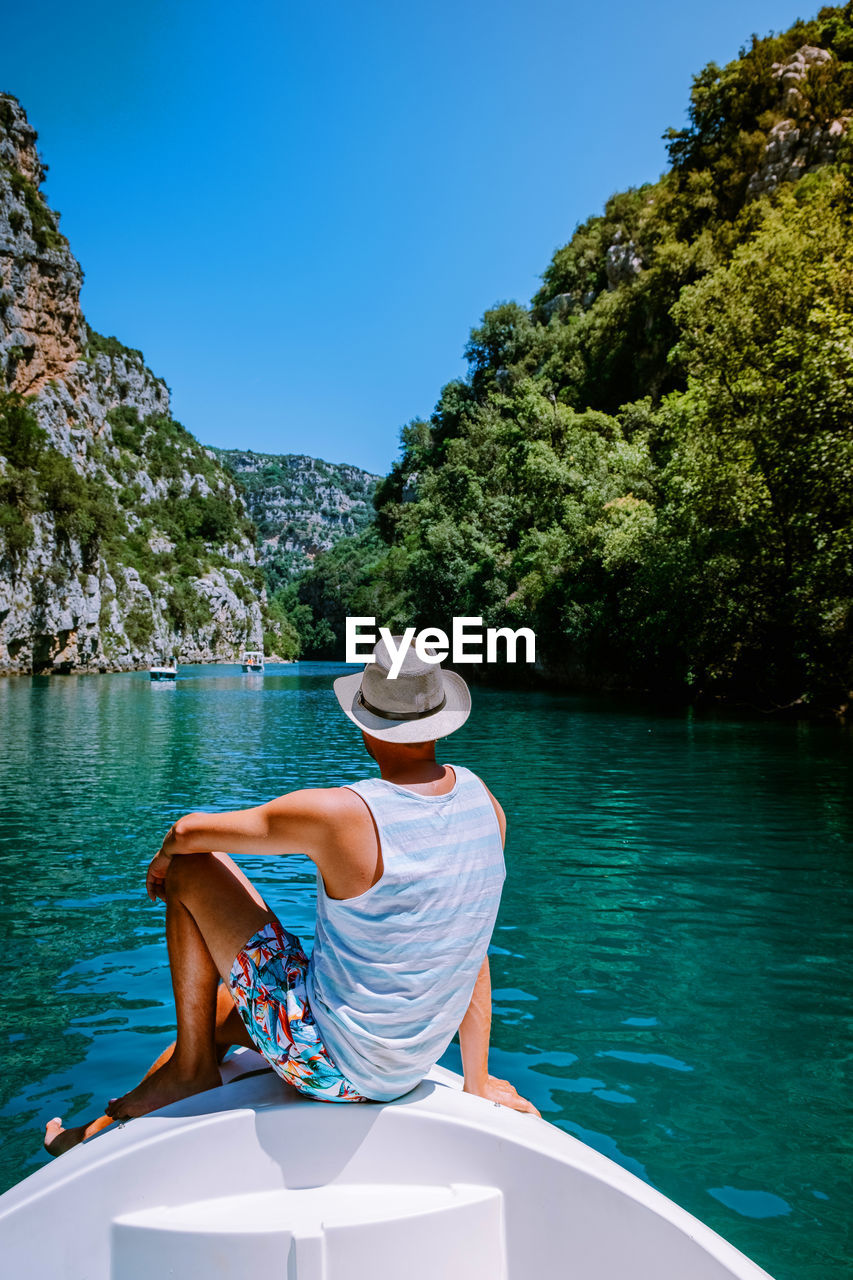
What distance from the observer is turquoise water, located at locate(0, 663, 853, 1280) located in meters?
3.10

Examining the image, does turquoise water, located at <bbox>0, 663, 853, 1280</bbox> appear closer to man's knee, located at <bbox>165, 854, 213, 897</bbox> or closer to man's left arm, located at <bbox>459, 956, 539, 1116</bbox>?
man's left arm, located at <bbox>459, 956, 539, 1116</bbox>

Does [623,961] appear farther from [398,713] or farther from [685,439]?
[685,439]

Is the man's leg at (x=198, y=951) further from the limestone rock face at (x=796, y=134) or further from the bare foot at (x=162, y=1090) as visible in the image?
the limestone rock face at (x=796, y=134)

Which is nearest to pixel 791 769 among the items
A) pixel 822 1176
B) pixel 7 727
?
pixel 822 1176

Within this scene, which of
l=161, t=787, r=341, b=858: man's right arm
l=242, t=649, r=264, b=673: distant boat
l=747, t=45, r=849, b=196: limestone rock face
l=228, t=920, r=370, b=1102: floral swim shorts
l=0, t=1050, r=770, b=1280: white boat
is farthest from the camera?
l=242, t=649, r=264, b=673: distant boat

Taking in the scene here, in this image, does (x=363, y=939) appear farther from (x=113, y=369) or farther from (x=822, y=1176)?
(x=113, y=369)

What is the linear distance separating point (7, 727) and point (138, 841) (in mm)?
13493

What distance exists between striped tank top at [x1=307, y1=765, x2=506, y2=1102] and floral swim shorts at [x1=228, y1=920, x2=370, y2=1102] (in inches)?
1.4

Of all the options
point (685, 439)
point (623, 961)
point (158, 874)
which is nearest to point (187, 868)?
point (158, 874)

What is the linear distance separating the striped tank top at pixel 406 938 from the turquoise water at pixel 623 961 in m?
1.29

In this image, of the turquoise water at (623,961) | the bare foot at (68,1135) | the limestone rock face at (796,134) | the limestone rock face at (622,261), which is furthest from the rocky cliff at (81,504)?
the bare foot at (68,1135)

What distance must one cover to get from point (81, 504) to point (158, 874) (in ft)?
193

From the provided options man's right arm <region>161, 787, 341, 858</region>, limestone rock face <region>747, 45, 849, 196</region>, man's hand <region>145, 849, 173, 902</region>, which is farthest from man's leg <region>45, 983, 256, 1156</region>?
limestone rock face <region>747, 45, 849, 196</region>

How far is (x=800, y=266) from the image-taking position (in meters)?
19.2
